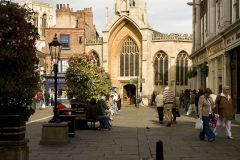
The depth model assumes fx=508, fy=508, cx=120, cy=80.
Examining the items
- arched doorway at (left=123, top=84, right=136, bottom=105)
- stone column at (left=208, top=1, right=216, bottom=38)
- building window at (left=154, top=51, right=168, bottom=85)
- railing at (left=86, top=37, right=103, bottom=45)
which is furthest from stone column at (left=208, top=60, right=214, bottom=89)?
railing at (left=86, top=37, right=103, bottom=45)

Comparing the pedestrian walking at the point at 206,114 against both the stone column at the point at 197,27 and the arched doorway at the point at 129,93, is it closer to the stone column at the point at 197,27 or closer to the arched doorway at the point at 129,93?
the stone column at the point at 197,27

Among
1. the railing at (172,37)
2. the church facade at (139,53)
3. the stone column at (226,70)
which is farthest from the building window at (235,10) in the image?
the railing at (172,37)

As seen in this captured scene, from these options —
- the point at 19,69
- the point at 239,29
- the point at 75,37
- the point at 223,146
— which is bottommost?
the point at 223,146

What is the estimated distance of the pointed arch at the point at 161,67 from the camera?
64.9m

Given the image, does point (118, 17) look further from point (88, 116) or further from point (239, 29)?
point (88, 116)

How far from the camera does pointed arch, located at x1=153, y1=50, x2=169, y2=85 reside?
64938 mm

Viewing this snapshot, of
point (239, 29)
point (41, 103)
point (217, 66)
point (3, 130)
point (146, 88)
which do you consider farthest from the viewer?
point (146, 88)

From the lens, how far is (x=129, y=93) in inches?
2672

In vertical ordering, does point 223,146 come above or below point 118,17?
below

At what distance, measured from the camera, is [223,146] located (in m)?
14.7

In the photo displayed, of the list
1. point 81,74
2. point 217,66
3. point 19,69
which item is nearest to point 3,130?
point 19,69

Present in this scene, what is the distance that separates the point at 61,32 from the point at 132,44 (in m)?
9.77

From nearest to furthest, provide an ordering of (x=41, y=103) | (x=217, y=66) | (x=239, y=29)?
(x=239, y=29), (x=217, y=66), (x=41, y=103)

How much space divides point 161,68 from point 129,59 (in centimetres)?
449
